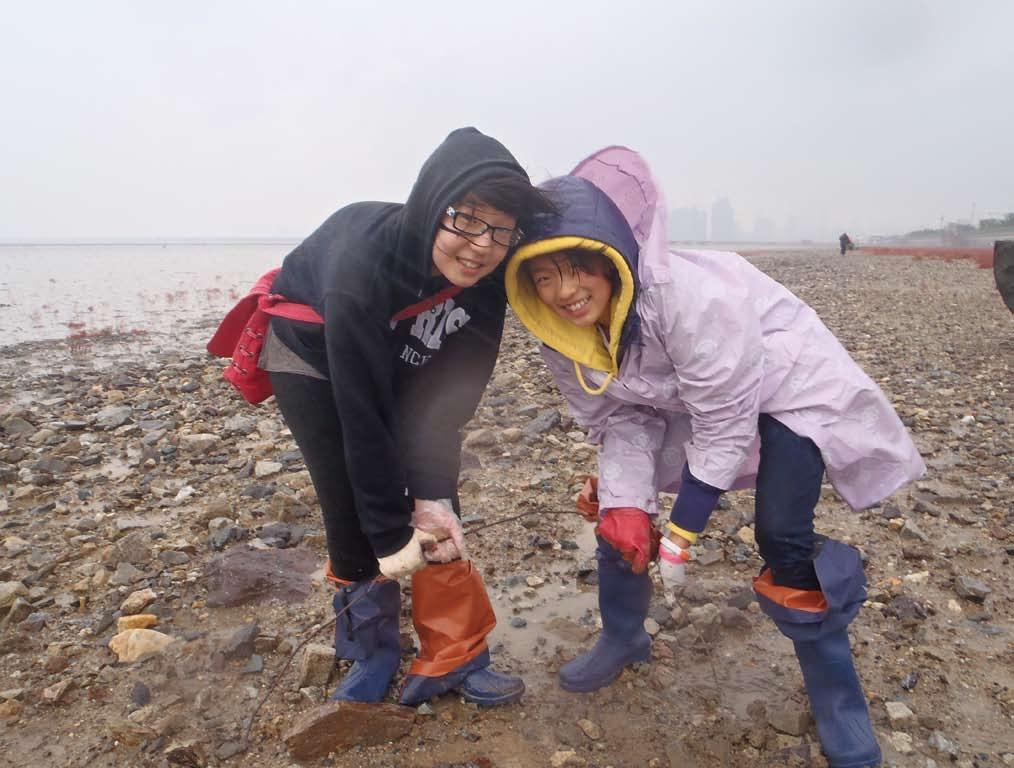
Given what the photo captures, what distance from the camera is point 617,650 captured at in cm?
273

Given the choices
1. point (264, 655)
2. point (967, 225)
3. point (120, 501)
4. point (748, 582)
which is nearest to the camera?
point (264, 655)

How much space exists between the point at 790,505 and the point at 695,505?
0.29 m

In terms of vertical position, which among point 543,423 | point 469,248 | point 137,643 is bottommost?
point 137,643

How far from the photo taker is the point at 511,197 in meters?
2.07

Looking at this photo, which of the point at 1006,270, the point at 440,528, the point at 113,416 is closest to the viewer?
the point at 440,528

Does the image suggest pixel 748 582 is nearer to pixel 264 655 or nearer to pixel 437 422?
pixel 437 422

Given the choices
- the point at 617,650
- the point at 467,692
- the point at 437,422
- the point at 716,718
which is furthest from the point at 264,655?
the point at 716,718

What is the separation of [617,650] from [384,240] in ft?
5.68

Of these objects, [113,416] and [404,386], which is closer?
[404,386]

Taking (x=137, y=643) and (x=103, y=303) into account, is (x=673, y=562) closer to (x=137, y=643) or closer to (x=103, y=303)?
(x=137, y=643)

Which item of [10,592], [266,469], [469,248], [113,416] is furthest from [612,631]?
[113,416]

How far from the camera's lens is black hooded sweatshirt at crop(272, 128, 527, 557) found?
2.13 metres

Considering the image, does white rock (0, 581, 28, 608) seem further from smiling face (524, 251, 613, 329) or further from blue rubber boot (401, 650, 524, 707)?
smiling face (524, 251, 613, 329)

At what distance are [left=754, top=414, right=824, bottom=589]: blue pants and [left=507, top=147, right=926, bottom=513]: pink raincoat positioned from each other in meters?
0.05
